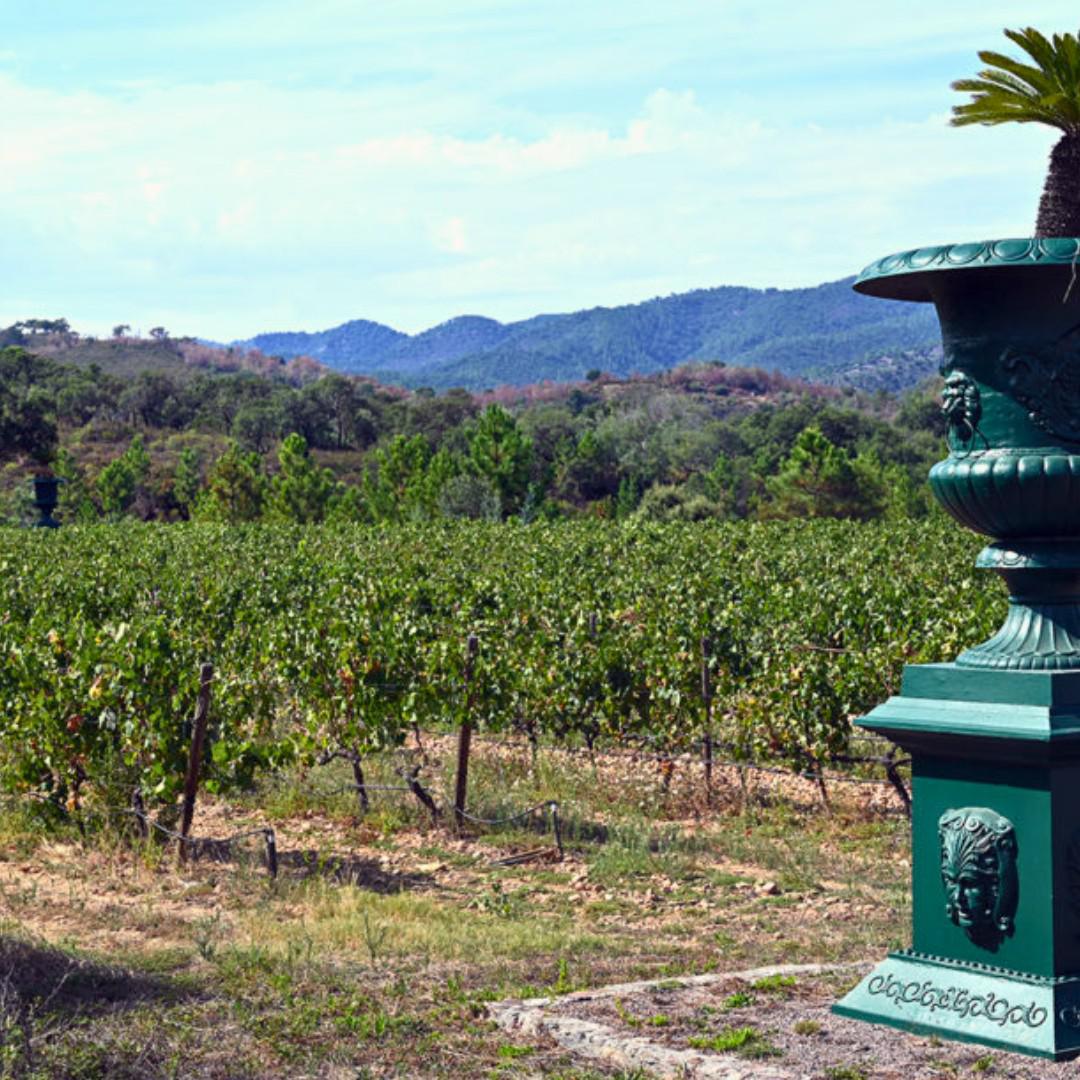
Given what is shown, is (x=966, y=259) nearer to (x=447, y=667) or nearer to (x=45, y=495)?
(x=447, y=667)

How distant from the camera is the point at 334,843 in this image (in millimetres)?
10594

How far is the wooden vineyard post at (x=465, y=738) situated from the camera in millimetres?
10875

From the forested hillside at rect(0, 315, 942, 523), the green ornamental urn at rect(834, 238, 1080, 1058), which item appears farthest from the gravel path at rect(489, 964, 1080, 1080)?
the forested hillside at rect(0, 315, 942, 523)

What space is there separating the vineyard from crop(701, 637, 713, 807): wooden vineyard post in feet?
0.11

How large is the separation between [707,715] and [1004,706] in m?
7.32

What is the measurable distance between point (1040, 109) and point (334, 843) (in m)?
7.13

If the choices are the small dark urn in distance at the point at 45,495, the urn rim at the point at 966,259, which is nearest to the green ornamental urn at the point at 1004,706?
the urn rim at the point at 966,259

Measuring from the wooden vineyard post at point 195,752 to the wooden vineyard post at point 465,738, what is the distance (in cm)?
179

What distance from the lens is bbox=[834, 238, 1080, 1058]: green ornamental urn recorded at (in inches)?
189

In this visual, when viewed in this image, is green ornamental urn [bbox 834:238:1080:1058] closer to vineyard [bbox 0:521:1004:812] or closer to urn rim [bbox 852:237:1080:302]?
urn rim [bbox 852:237:1080:302]

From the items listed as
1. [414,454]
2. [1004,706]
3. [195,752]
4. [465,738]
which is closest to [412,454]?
[414,454]

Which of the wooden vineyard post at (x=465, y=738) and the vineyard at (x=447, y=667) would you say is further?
the wooden vineyard post at (x=465, y=738)

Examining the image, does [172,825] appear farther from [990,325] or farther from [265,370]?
[265,370]

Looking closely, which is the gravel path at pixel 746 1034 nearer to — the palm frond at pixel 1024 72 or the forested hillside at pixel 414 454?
the palm frond at pixel 1024 72
